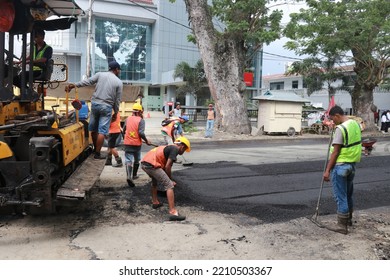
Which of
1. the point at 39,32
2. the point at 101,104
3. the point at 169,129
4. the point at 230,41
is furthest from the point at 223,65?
the point at 39,32

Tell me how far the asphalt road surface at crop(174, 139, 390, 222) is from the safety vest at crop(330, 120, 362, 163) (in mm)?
1297

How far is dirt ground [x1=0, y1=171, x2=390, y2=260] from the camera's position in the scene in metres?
4.43

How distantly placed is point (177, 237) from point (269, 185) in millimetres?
3557

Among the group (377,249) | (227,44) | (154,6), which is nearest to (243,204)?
(377,249)

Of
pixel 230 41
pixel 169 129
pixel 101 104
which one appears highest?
pixel 230 41

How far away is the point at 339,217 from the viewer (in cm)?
528

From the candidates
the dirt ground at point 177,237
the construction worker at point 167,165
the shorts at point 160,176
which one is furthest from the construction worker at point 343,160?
the shorts at point 160,176

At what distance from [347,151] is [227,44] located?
14881mm

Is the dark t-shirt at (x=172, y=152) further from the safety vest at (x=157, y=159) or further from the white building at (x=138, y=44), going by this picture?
the white building at (x=138, y=44)

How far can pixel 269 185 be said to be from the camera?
26.5 feet

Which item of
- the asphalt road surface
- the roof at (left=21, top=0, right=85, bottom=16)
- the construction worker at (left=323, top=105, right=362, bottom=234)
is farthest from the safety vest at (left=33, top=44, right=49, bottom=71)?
the construction worker at (left=323, top=105, right=362, bottom=234)

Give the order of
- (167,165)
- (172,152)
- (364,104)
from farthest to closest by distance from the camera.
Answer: (364,104) → (167,165) → (172,152)

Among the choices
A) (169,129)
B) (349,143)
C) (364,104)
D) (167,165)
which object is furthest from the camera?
(364,104)

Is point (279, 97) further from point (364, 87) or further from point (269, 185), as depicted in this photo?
point (269, 185)
